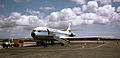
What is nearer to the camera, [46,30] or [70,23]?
[46,30]

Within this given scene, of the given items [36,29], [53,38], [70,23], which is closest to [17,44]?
[36,29]

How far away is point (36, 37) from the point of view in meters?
36.8

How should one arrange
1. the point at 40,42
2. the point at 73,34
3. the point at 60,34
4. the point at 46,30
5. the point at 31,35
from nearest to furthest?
1. the point at 31,35
2. the point at 46,30
3. the point at 40,42
4. the point at 60,34
5. the point at 73,34

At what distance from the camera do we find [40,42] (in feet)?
140

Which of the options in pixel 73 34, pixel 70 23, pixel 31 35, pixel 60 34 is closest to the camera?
pixel 31 35

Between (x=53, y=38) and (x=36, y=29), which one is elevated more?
(x=36, y=29)

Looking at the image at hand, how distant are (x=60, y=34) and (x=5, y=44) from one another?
20428 millimetres

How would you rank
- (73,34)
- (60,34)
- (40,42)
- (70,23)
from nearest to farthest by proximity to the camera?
(40,42) → (60,34) → (73,34) → (70,23)

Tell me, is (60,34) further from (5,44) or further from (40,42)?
(5,44)

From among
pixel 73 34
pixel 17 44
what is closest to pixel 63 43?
pixel 17 44

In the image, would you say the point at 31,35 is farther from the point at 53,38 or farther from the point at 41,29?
the point at 53,38

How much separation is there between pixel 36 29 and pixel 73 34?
3104 centimetres

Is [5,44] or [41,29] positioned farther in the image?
[41,29]

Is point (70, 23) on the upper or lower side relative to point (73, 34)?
upper
